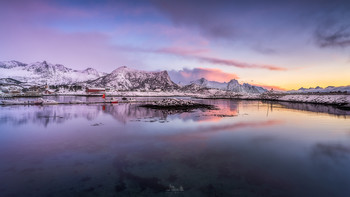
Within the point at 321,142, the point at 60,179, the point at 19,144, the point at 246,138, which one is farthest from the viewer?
the point at 246,138

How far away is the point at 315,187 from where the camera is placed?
9.12 metres

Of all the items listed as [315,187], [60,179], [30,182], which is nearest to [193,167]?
[315,187]

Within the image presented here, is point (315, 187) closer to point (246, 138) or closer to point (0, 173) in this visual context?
point (246, 138)

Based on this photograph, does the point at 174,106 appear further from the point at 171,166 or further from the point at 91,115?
the point at 171,166

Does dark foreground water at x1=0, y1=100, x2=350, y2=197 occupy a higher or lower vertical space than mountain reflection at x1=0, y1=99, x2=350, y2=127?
lower

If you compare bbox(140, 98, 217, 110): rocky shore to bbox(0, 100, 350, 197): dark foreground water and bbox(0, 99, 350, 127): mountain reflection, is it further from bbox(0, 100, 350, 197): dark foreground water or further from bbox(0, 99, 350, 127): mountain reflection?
bbox(0, 100, 350, 197): dark foreground water

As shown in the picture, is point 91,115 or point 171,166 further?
point 91,115

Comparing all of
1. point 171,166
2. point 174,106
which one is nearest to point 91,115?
point 174,106

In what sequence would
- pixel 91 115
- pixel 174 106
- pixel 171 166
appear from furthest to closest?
pixel 174 106, pixel 91 115, pixel 171 166

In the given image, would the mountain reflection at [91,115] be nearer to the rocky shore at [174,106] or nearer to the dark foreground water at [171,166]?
the rocky shore at [174,106]

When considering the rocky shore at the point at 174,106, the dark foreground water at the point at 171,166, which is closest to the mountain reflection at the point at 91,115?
the rocky shore at the point at 174,106

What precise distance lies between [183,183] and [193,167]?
219cm

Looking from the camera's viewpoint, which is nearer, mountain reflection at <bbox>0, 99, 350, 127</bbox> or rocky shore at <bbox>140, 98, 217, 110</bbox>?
mountain reflection at <bbox>0, 99, 350, 127</bbox>

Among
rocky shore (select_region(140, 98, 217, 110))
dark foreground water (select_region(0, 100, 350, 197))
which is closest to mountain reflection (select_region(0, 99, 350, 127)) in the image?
rocky shore (select_region(140, 98, 217, 110))
